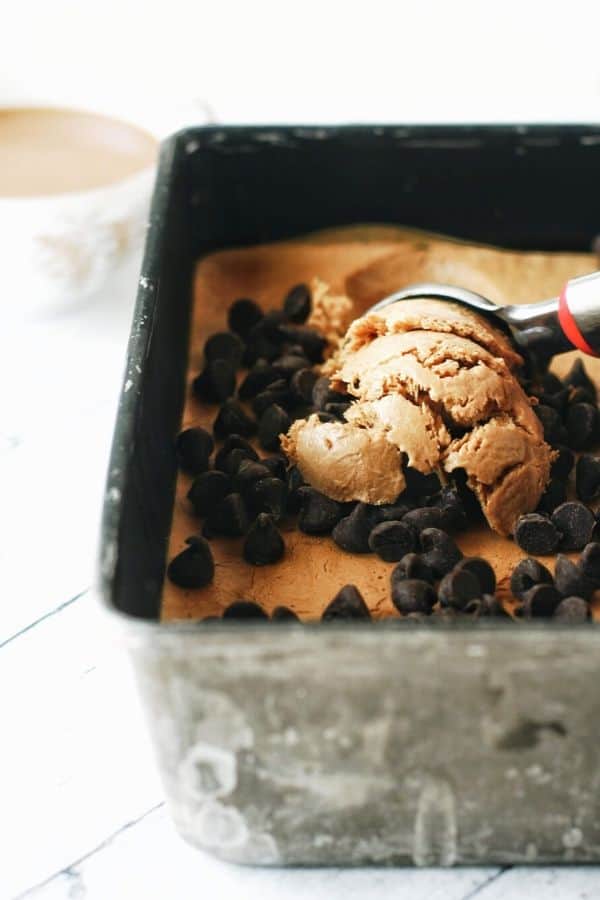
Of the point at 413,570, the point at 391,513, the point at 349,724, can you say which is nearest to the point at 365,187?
the point at 391,513

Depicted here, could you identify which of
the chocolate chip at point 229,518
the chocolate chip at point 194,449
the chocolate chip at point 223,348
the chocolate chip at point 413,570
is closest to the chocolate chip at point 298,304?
the chocolate chip at point 223,348

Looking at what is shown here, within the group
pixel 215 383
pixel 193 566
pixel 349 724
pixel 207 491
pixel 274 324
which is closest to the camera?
pixel 349 724

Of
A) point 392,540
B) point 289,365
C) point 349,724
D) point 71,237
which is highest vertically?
point 71,237

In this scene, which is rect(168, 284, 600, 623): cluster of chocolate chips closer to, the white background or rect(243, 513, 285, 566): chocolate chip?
rect(243, 513, 285, 566): chocolate chip

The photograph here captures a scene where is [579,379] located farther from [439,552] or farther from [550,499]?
[439,552]

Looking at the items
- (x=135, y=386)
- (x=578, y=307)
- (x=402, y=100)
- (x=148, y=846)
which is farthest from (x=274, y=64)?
(x=148, y=846)

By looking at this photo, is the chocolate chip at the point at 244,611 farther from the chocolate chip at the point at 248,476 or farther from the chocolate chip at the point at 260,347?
the chocolate chip at the point at 260,347
